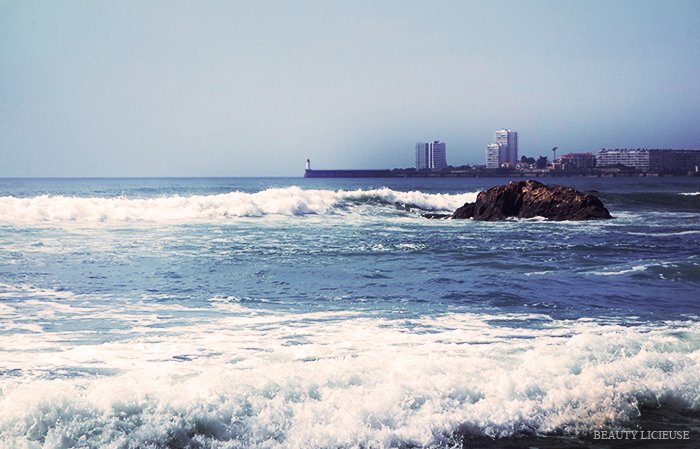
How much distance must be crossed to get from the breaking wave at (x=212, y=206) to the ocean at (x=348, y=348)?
11370 millimetres

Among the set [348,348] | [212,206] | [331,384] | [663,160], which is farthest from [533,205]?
[663,160]

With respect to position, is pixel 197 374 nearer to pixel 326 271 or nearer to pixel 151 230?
pixel 326 271

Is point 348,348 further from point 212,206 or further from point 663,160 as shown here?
point 663,160

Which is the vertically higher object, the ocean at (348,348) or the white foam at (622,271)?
the ocean at (348,348)

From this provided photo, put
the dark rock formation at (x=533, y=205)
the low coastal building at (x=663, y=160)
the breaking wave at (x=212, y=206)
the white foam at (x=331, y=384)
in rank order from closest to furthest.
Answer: the white foam at (x=331, y=384) → the dark rock formation at (x=533, y=205) → the breaking wave at (x=212, y=206) → the low coastal building at (x=663, y=160)

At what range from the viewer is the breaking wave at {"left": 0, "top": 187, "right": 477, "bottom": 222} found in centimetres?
2609

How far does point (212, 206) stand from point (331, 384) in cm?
2603

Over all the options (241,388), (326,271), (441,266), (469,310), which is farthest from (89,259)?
(241,388)

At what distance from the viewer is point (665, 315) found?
26.7 ft

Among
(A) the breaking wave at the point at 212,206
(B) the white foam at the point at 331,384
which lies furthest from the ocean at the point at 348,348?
(A) the breaking wave at the point at 212,206

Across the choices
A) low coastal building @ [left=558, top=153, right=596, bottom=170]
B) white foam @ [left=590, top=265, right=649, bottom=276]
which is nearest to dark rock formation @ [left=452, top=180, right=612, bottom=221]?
white foam @ [left=590, top=265, right=649, bottom=276]

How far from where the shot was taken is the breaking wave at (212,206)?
26094mm

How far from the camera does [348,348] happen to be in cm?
649

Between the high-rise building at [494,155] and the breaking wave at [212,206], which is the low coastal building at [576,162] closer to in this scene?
the high-rise building at [494,155]
